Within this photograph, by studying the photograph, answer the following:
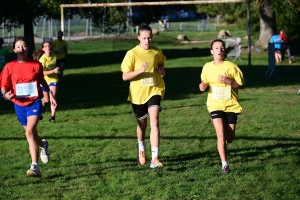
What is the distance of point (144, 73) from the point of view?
9859 millimetres

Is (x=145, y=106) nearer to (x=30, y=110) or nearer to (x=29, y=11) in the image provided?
(x=30, y=110)

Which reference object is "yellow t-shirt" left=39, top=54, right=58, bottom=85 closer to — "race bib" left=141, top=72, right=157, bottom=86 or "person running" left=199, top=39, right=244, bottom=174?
"race bib" left=141, top=72, right=157, bottom=86

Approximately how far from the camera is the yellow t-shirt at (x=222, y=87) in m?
9.23

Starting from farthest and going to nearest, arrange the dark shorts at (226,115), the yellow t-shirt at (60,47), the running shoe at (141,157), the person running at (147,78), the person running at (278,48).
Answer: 1. the person running at (278,48)
2. the yellow t-shirt at (60,47)
3. the running shoe at (141,157)
4. the person running at (147,78)
5. the dark shorts at (226,115)

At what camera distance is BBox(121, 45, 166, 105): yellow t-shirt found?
9797 millimetres

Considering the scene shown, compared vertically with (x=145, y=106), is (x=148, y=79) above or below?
above

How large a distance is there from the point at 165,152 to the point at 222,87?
207cm

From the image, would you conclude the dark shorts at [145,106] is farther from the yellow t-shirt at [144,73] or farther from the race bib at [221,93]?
the race bib at [221,93]

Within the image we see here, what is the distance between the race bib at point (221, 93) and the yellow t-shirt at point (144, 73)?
905mm

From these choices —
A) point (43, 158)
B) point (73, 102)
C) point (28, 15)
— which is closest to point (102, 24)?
point (28, 15)

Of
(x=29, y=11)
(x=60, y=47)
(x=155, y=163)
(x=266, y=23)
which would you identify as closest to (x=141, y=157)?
(x=155, y=163)

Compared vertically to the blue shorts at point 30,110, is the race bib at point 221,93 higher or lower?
higher

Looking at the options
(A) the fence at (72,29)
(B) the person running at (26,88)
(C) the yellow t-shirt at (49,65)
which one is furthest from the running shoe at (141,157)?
(A) the fence at (72,29)

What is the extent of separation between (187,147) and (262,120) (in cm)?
377
